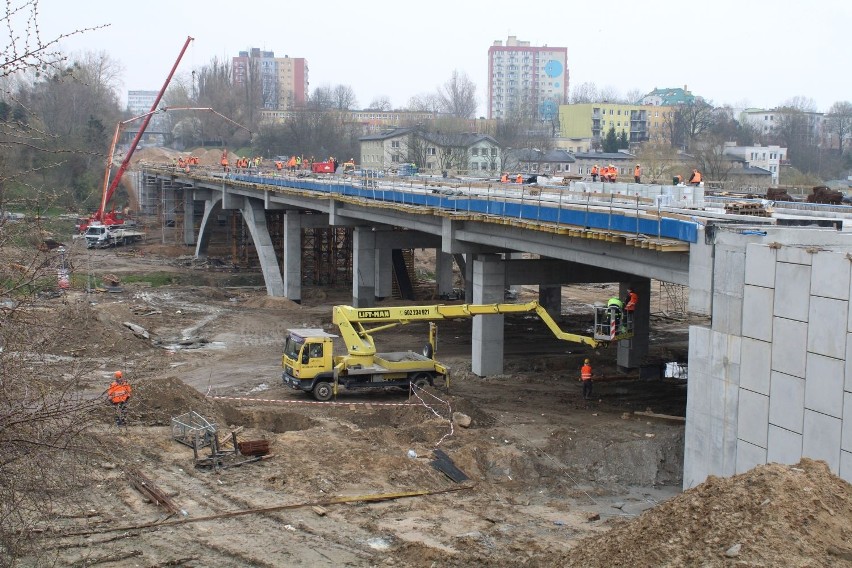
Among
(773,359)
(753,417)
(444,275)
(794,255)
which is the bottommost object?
(444,275)

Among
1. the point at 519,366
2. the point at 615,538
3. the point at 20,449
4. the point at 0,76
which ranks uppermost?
the point at 0,76

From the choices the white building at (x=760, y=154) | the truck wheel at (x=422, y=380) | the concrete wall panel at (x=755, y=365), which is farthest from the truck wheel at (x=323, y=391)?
the white building at (x=760, y=154)

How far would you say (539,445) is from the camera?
73.6 feet

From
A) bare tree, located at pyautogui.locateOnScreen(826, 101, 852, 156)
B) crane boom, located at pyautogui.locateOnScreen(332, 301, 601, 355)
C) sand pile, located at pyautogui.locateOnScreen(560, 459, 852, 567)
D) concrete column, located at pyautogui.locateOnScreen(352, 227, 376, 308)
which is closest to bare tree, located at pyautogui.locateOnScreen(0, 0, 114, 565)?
sand pile, located at pyautogui.locateOnScreen(560, 459, 852, 567)

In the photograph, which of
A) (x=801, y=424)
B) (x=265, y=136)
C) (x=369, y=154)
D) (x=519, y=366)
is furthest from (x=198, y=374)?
(x=265, y=136)

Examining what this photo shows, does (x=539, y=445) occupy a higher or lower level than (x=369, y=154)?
lower

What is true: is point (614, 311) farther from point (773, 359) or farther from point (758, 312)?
point (773, 359)

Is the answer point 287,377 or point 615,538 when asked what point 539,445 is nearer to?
point 287,377

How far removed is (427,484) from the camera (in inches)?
757

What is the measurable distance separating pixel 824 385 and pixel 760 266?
2.40 meters

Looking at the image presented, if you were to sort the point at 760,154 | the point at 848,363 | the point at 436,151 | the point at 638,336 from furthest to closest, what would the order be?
the point at 436,151
the point at 760,154
the point at 638,336
the point at 848,363

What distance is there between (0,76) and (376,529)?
10.1m

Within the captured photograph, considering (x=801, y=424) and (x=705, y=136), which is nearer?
(x=801, y=424)

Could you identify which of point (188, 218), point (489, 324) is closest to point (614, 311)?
point (489, 324)
